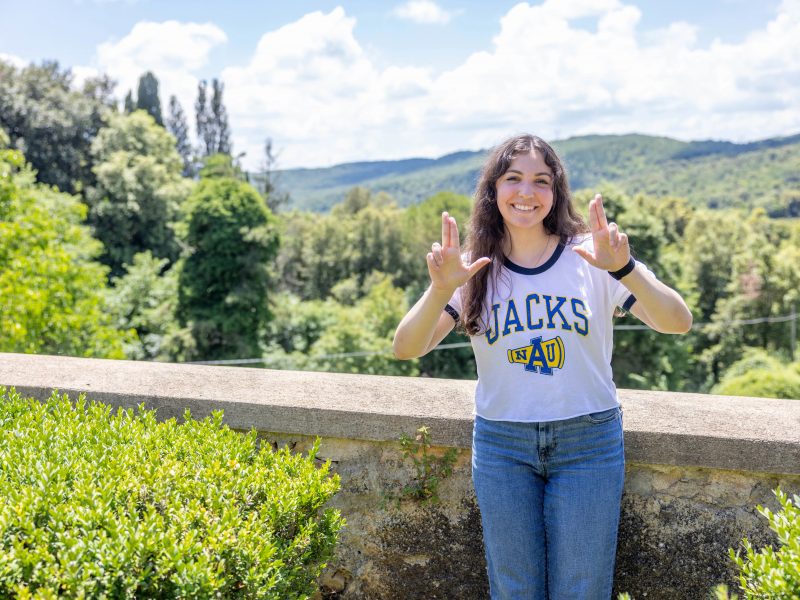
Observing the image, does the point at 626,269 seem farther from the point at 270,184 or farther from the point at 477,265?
the point at 270,184

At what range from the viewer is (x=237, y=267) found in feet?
88.5

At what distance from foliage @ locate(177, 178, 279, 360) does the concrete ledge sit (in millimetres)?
23404

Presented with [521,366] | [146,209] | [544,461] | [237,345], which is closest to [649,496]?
[544,461]

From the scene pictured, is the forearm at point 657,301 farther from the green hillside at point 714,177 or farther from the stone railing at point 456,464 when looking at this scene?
the green hillside at point 714,177

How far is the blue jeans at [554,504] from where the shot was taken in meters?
2.15

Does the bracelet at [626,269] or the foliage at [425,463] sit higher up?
the bracelet at [626,269]

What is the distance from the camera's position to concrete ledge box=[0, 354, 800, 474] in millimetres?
2479

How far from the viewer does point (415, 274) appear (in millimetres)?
42781

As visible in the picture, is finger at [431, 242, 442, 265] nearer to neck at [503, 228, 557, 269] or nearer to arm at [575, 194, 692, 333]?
neck at [503, 228, 557, 269]

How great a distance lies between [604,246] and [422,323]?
1.98 ft

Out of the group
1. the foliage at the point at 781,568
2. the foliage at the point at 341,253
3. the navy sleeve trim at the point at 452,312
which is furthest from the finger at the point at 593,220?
the foliage at the point at 341,253

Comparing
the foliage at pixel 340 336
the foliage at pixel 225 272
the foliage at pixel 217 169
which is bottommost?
the foliage at pixel 340 336

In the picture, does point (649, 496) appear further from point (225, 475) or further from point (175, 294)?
point (175, 294)

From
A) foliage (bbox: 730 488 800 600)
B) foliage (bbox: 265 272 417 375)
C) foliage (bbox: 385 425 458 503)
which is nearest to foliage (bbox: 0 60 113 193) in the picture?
foliage (bbox: 265 272 417 375)
